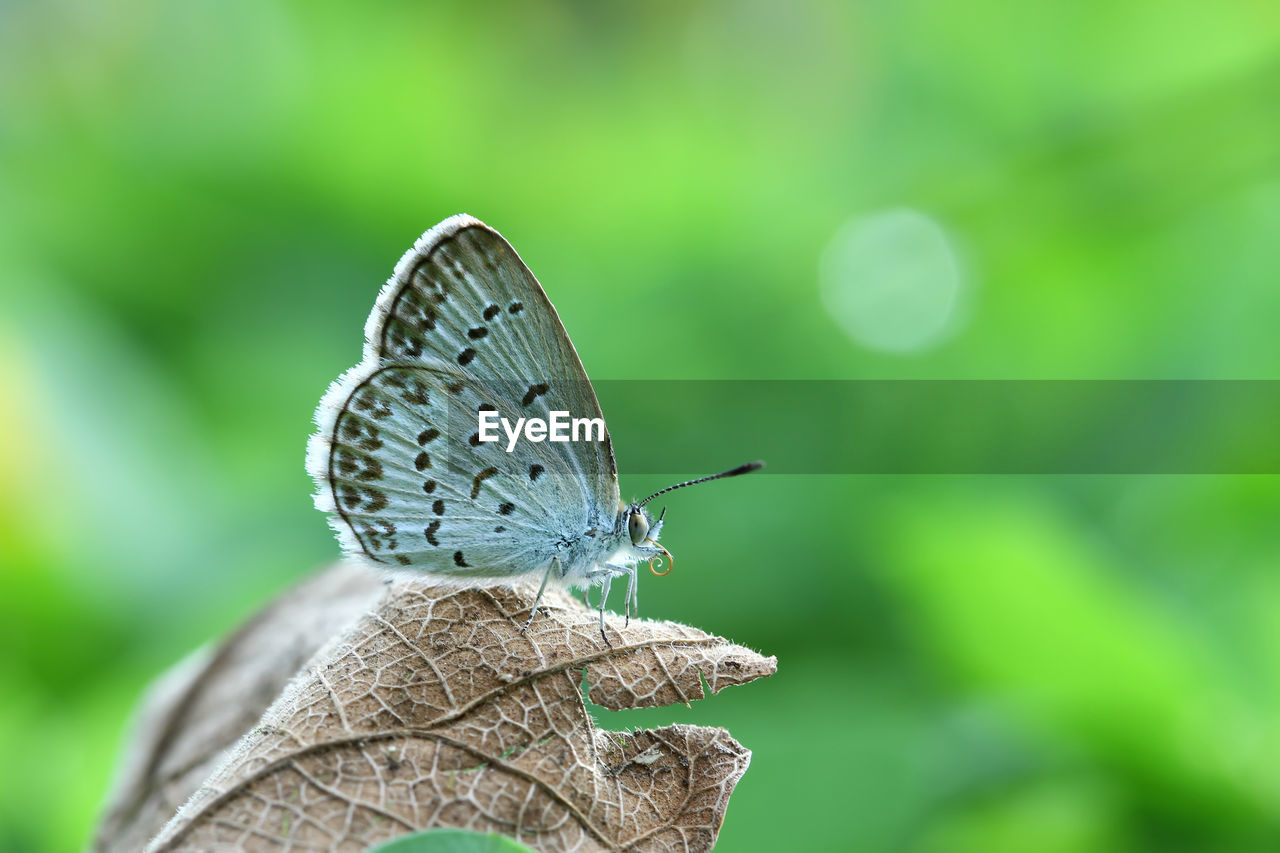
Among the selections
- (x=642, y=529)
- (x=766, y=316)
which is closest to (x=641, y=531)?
(x=642, y=529)

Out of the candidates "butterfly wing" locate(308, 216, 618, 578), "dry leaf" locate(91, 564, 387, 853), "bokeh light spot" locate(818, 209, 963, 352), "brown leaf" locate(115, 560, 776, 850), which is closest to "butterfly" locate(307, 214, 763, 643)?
"butterfly wing" locate(308, 216, 618, 578)

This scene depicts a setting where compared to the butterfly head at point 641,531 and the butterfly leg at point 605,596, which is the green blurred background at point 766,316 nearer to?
the butterfly leg at point 605,596

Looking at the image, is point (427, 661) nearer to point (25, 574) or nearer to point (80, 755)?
point (80, 755)

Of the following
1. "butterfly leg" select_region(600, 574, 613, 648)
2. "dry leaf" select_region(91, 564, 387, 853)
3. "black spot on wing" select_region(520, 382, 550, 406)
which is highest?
"black spot on wing" select_region(520, 382, 550, 406)

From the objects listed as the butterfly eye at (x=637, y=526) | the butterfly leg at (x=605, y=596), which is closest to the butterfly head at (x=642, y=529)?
the butterfly eye at (x=637, y=526)

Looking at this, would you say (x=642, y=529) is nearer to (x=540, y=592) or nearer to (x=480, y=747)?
(x=540, y=592)

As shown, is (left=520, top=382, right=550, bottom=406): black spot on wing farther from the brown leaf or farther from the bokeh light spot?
the bokeh light spot
